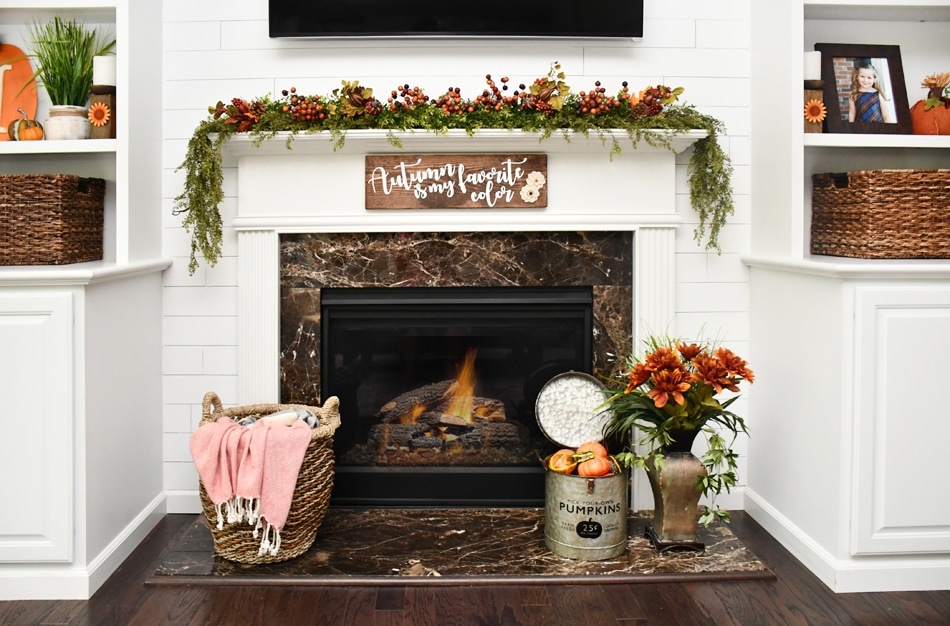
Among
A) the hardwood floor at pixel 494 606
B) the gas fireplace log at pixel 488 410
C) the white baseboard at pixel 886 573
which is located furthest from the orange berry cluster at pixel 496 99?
the white baseboard at pixel 886 573

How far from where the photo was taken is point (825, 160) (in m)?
3.09

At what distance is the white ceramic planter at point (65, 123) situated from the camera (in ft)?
9.29

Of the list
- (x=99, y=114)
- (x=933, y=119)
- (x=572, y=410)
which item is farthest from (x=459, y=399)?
(x=933, y=119)

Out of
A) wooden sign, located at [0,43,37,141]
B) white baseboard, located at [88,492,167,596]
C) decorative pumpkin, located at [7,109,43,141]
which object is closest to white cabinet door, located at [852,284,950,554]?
white baseboard, located at [88,492,167,596]

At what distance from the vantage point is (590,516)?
2662 millimetres

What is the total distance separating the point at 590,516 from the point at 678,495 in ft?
0.98

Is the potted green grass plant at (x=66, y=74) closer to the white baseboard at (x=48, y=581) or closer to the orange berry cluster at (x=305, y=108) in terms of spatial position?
the orange berry cluster at (x=305, y=108)

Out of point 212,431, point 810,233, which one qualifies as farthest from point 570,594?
point 810,233

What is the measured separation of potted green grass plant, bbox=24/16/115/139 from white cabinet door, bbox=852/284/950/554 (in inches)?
101

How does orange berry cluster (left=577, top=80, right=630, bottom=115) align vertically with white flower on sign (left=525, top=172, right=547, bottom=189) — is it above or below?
above

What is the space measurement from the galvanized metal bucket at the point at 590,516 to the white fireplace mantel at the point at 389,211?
2.42 ft

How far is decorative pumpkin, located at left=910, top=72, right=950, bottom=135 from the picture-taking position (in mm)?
2893

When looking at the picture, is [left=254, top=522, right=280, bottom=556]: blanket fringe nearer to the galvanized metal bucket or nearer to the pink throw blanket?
the pink throw blanket

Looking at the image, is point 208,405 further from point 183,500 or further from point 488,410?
point 488,410
